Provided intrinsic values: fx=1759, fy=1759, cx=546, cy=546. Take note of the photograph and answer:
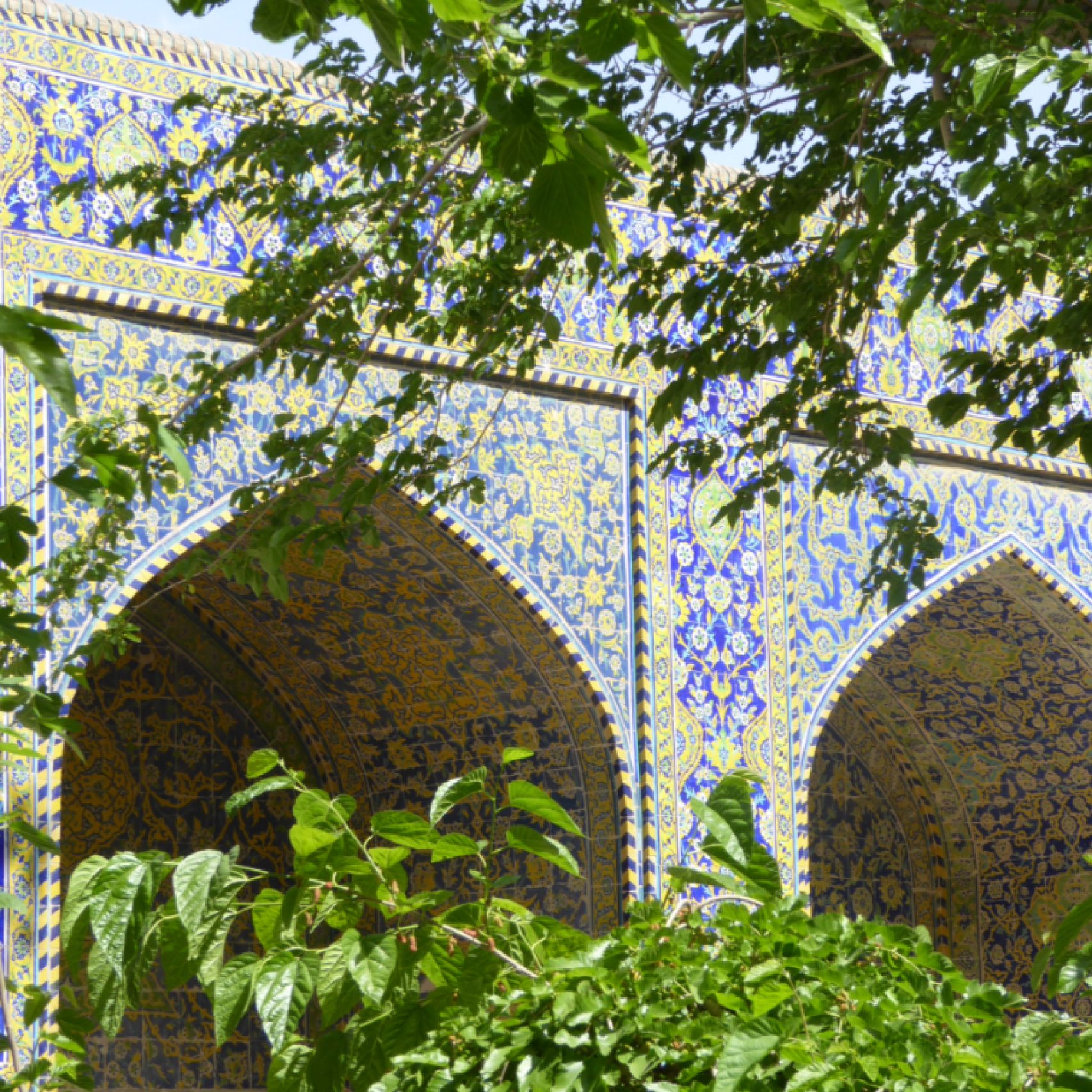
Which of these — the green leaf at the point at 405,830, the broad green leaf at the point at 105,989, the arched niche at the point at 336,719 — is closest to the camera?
the broad green leaf at the point at 105,989

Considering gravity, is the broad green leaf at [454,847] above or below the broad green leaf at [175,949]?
above

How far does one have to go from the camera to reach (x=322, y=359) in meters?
3.92

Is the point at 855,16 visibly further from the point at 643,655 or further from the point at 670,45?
the point at 643,655

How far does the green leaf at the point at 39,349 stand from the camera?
3.51 ft

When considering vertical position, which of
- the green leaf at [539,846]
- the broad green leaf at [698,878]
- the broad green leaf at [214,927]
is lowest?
the broad green leaf at [214,927]

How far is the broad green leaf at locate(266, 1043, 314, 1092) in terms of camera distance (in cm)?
152

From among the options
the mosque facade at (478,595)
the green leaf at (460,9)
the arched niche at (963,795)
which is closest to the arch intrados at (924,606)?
the mosque facade at (478,595)

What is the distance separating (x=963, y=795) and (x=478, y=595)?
421 cm

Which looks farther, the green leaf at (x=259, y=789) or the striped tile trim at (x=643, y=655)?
the striped tile trim at (x=643, y=655)

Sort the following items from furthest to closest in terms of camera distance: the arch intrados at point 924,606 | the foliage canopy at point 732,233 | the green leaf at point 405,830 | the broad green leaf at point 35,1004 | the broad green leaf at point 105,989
→ the arch intrados at point 924,606 → the foliage canopy at point 732,233 → the broad green leaf at point 35,1004 → the green leaf at point 405,830 → the broad green leaf at point 105,989

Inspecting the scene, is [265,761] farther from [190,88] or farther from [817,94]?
[190,88]

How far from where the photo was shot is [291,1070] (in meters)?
1.52

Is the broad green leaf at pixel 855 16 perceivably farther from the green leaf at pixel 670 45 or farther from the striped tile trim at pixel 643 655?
the striped tile trim at pixel 643 655

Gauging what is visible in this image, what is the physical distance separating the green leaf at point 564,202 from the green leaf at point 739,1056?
61 centimetres
